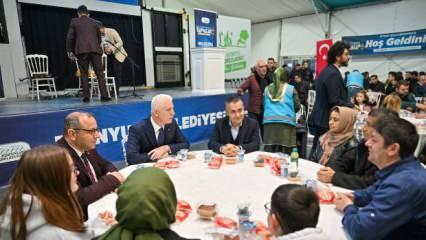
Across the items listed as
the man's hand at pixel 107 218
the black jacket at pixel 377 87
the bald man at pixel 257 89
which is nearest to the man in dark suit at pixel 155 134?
the man's hand at pixel 107 218

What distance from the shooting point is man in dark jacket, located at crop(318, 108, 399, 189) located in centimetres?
161

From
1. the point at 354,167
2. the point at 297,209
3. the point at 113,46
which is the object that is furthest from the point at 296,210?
the point at 113,46

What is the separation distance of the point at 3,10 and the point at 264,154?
681 cm

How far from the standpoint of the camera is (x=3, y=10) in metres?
5.94

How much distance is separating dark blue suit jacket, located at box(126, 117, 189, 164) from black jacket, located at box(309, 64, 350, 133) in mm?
1474

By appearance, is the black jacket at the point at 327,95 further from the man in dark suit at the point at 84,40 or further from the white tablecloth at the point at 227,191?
the man in dark suit at the point at 84,40

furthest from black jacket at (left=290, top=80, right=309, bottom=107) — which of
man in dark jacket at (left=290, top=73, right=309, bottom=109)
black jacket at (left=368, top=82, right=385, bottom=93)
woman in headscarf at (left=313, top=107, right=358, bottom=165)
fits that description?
woman in headscarf at (left=313, top=107, right=358, bottom=165)

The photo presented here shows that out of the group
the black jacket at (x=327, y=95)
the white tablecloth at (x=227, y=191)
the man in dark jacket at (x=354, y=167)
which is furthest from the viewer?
the black jacket at (x=327, y=95)

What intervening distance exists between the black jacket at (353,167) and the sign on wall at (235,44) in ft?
24.1

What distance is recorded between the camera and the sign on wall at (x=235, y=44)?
8883 mm

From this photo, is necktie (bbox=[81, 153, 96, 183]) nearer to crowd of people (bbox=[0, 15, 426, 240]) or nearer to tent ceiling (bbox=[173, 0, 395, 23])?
crowd of people (bbox=[0, 15, 426, 240])

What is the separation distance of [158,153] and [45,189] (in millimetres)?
1262

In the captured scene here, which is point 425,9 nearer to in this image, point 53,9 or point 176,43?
point 176,43

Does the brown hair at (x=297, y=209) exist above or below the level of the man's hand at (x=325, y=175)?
above
